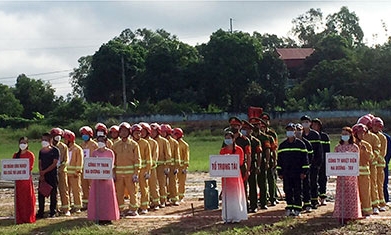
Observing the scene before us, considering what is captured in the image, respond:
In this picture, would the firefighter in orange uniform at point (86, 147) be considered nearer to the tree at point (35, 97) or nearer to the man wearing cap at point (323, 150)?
the man wearing cap at point (323, 150)

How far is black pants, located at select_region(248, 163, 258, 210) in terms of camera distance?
597 inches

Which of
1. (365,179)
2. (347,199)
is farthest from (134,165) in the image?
(365,179)

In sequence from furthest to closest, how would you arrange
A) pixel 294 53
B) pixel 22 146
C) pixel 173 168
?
pixel 294 53 < pixel 173 168 < pixel 22 146

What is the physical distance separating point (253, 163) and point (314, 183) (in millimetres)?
1501

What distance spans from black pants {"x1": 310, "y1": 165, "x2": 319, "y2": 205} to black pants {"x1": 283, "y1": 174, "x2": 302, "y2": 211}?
1269 mm

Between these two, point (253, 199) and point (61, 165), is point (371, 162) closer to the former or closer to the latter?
point (253, 199)

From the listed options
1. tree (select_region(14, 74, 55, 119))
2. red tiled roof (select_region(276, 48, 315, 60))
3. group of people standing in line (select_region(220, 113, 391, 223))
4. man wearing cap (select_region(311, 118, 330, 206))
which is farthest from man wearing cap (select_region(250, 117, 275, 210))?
red tiled roof (select_region(276, 48, 315, 60))

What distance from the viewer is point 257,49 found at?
58.8 m

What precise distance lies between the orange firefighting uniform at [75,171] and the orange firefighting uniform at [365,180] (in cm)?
645

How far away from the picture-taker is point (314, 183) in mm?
15523

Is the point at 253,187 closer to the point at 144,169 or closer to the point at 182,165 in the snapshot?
the point at 144,169

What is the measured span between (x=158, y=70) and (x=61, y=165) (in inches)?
1705

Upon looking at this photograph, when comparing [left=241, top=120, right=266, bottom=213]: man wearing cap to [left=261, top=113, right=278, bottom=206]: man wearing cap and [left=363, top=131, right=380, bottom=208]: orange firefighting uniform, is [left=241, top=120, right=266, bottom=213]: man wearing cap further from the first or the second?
[left=363, top=131, right=380, bottom=208]: orange firefighting uniform

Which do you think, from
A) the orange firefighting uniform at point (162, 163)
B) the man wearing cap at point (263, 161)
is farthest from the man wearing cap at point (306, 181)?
the orange firefighting uniform at point (162, 163)
